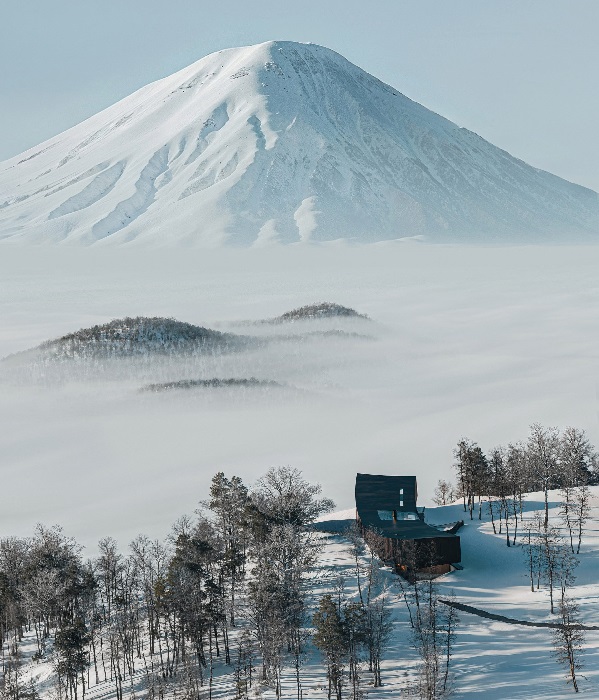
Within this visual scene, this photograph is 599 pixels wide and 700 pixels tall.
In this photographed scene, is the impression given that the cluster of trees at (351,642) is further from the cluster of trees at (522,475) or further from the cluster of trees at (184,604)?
the cluster of trees at (522,475)

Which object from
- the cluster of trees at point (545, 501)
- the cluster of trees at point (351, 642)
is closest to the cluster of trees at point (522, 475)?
the cluster of trees at point (545, 501)

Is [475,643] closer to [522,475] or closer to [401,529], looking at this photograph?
[401,529]

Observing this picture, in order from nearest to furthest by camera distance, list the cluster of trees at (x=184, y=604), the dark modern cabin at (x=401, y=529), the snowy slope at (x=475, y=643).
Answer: the snowy slope at (x=475, y=643) < the cluster of trees at (x=184, y=604) < the dark modern cabin at (x=401, y=529)

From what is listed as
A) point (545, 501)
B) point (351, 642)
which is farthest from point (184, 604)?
point (545, 501)

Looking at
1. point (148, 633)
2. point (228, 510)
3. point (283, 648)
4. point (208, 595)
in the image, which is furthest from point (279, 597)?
point (228, 510)

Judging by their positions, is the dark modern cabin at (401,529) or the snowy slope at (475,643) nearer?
the snowy slope at (475,643)

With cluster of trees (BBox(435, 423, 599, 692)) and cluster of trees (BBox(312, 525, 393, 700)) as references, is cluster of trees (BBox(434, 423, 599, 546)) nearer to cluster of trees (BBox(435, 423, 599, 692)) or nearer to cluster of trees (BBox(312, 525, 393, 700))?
cluster of trees (BBox(435, 423, 599, 692))

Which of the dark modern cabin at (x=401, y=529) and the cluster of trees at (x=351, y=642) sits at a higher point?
the dark modern cabin at (x=401, y=529)
